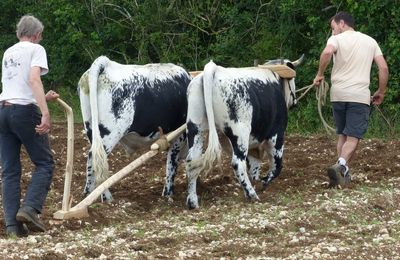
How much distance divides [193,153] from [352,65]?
2035mm

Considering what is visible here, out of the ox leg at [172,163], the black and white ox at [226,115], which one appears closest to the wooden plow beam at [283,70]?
the black and white ox at [226,115]

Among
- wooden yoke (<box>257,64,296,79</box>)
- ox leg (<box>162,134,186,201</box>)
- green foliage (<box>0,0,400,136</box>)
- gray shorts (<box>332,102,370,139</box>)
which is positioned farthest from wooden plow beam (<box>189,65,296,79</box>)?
green foliage (<box>0,0,400,136</box>)

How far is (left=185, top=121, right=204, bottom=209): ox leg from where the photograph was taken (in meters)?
9.74

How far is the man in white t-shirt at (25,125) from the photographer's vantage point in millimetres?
8359

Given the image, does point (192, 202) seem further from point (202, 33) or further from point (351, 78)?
point (202, 33)

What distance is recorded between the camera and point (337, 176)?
10.2 meters

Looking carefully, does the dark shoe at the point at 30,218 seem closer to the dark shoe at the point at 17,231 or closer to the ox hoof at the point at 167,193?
the dark shoe at the point at 17,231

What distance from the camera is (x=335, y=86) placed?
1059 centimetres

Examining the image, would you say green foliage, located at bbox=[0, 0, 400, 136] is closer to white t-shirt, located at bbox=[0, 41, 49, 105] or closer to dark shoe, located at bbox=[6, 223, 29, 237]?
white t-shirt, located at bbox=[0, 41, 49, 105]

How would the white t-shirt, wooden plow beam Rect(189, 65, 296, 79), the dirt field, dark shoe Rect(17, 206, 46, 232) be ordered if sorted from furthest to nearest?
wooden plow beam Rect(189, 65, 296, 79) < the white t-shirt < dark shoe Rect(17, 206, 46, 232) < the dirt field

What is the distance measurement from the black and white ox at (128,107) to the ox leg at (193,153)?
1.77ft

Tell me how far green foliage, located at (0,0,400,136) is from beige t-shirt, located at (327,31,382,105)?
13.4 feet

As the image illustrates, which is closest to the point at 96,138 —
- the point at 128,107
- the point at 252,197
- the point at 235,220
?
the point at 128,107

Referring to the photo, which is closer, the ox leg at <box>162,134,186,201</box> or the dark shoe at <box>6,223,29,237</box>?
the dark shoe at <box>6,223,29,237</box>
